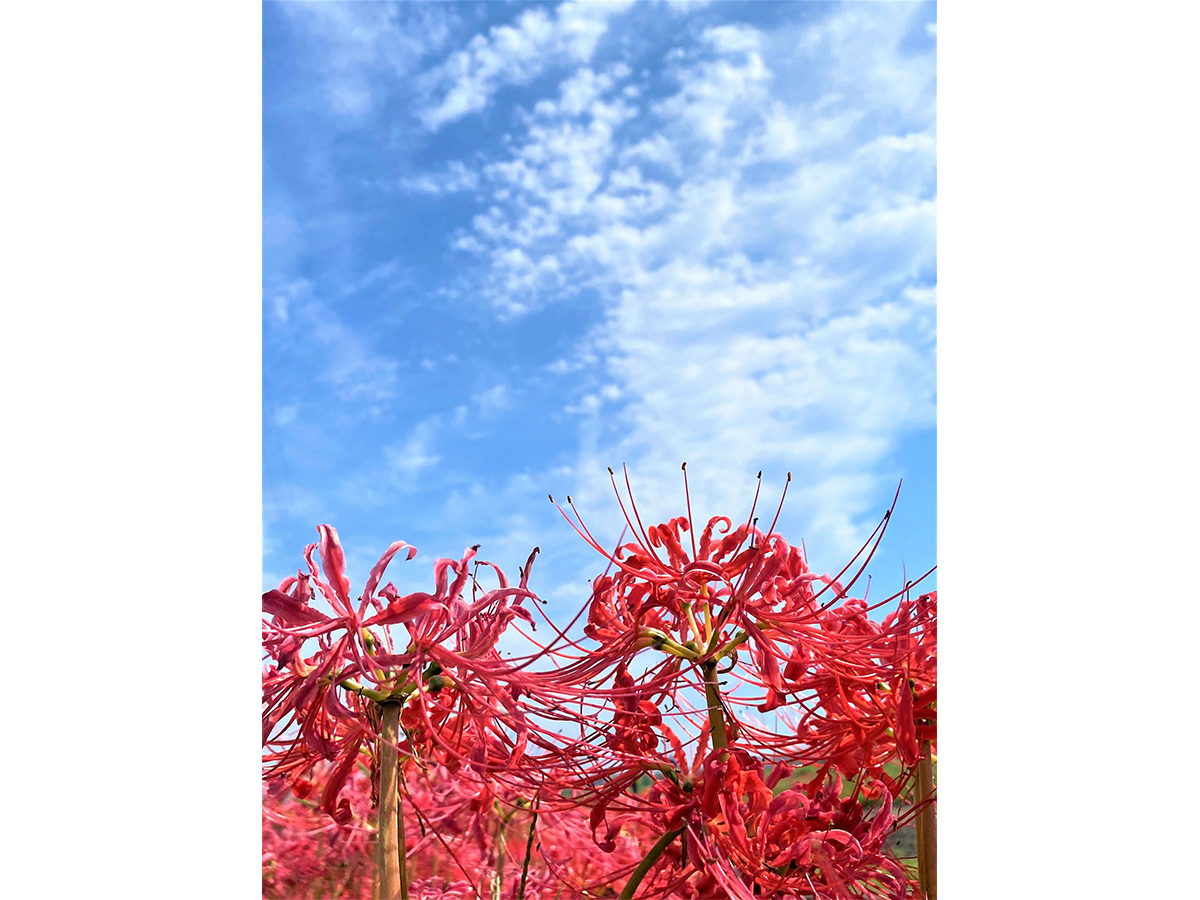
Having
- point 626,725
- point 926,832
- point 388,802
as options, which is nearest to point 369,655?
point 388,802

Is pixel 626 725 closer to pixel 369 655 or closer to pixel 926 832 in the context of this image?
pixel 369 655

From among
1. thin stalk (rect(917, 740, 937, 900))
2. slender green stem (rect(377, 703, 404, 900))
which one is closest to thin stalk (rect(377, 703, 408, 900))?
slender green stem (rect(377, 703, 404, 900))

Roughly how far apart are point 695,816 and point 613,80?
930 mm

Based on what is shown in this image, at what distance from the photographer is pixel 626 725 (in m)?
1.00

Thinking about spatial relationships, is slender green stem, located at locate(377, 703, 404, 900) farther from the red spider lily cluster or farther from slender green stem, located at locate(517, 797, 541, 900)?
slender green stem, located at locate(517, 797, 541, 900)

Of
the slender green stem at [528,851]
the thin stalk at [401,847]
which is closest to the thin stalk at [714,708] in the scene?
the slender green stem at [528,851]

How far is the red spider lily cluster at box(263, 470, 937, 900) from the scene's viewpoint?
2.96 ft
